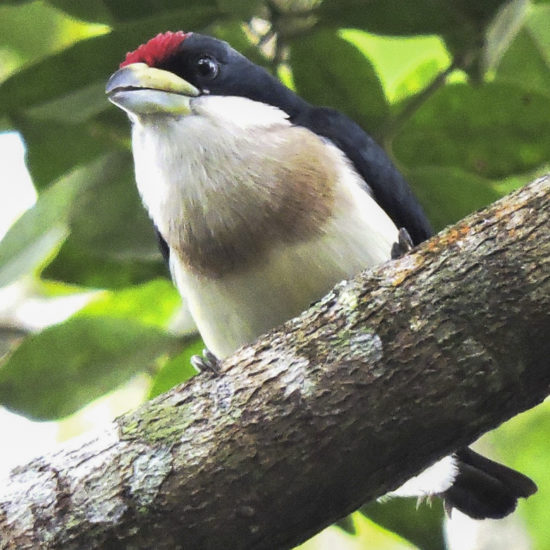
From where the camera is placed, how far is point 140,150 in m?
2.85

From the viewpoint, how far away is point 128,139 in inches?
119

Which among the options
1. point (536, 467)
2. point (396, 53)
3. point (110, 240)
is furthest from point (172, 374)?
point (536, 467)

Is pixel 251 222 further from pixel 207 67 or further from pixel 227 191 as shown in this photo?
pixel 207 67

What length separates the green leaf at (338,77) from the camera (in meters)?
2.92

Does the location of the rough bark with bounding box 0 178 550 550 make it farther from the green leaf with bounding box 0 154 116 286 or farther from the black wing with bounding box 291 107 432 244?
the black wing with bounding box 291 107 432 244

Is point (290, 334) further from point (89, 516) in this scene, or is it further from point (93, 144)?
A: point (93, 144)

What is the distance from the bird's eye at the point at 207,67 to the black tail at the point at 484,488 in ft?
4.28

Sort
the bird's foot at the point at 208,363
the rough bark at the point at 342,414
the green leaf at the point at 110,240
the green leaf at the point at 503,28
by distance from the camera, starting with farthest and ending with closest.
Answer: the green leaf at the point at 110,240
the green leaf at the point at 503,28
the bird's foot at the point at 208,363
the rough bark at the point at 342,414

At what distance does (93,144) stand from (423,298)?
1305 mm

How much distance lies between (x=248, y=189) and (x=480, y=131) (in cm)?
70

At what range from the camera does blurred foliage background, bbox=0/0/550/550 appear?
2.77 meters

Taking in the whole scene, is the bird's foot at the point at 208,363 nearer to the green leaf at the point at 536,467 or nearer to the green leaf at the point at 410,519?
the green leaf at the point at 410,519

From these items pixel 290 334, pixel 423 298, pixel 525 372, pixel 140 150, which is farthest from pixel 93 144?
pixel 525 372

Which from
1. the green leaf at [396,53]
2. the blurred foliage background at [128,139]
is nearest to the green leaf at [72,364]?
the blurred foliage background at [128,139]
